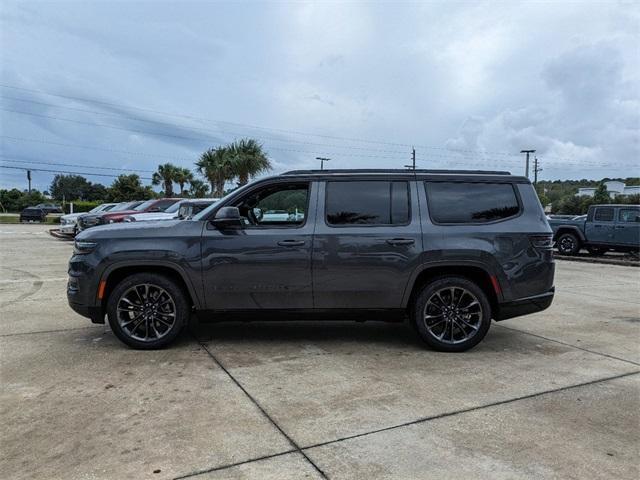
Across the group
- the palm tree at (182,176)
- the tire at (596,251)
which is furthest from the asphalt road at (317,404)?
the palm tree at (182,176)

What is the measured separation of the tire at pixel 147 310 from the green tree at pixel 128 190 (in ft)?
203

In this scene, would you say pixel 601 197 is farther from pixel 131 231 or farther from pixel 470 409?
pixel 131 231

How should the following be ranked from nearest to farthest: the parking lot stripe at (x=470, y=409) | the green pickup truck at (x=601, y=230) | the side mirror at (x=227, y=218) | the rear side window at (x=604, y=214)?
1. the parking lot stripe at (x=470, y=409)
2. the side mirror at (x=227, y=218)
3. the green pickup truck at (x=601, y=230)
4. the rear side window at (x=604, y=214)

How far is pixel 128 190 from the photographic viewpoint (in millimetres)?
64375

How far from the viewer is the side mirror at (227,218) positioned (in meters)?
5.04

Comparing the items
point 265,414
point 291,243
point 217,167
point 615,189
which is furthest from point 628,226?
point 615,189

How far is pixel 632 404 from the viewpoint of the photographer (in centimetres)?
398

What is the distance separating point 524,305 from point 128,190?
65.0m

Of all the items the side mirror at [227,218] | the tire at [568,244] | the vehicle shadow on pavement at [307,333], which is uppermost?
the side mirror at [227,218]

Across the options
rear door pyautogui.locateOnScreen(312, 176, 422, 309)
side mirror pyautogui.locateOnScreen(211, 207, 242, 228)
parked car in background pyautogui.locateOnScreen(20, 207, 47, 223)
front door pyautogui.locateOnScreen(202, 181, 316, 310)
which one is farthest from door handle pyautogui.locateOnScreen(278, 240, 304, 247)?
parked car in background pyautogui.locateOnScreen(20, 207, 47, 223)

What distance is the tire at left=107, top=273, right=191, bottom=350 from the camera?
520cm

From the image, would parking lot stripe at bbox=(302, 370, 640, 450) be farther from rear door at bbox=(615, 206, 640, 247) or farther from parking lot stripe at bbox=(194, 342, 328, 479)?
rear door at bbox=(615, 206, 640, 247)

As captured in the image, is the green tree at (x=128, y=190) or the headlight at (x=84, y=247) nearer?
the headlight at (x=84, y=247)

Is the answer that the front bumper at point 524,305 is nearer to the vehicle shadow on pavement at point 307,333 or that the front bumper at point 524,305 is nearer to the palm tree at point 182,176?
the vehicle shadow on pavement at point 307,333
